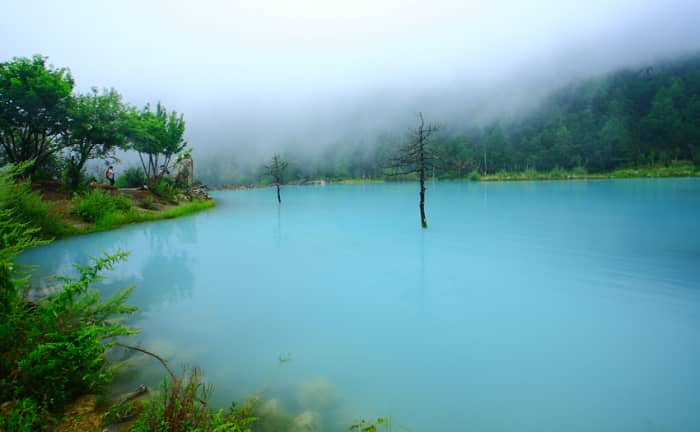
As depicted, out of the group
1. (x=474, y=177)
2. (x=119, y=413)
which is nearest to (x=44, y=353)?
(x=119, y=413)

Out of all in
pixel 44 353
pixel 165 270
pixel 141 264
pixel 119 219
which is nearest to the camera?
pixel 44 353

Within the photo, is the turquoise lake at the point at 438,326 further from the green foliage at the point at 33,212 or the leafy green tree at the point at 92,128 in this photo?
the leafy green tree at the point at 92,128

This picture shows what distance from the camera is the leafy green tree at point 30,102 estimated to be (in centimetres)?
1972

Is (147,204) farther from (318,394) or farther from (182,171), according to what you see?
(318,394)

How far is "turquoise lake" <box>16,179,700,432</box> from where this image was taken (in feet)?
14.6

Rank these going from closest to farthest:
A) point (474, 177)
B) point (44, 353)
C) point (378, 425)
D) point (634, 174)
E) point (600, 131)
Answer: point (44, 353), point (378, 425), point (634, 174), point (474, 177), point (600, 131)

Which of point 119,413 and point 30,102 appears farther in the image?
point 30,102

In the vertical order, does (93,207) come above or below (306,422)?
above

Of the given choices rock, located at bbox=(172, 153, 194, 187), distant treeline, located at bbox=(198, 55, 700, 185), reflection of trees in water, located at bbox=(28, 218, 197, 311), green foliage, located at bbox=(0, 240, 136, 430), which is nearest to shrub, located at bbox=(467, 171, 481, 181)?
distant treeline, located at bbox=(198, 55, 700, 185)

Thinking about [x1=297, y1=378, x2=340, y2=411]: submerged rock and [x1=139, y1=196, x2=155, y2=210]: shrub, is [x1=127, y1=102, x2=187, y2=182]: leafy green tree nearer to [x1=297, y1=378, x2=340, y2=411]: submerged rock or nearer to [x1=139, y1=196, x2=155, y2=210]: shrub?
[x1=139, y1=196, x2=155, y2=210]: shrub

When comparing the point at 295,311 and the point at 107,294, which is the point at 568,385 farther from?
the point at 107,294

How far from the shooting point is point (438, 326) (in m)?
6.90

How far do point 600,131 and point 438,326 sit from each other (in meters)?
154

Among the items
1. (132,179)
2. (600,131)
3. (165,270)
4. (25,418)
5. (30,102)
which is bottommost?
(165,270)
